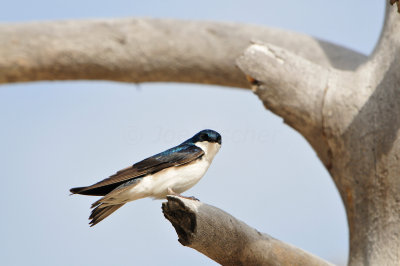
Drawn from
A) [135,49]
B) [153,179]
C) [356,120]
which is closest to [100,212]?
[153,179]

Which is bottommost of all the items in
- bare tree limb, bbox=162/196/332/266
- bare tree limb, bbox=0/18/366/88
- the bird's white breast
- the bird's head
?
bare tree limb, bbox=162/196/332/266

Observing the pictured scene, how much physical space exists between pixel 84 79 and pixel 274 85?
2.01m

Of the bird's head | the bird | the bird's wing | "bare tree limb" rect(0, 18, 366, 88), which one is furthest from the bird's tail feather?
"bare tree limb" rect(0, 18, 366, 88)

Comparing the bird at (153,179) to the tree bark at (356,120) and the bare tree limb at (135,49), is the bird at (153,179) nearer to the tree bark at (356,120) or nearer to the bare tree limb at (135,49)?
the tree bark at (356,120)

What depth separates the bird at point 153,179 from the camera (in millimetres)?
3109

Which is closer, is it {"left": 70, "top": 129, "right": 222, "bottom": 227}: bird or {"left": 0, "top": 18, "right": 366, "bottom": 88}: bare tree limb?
{"left": 70, "top": 129, "right": 222, "bottom": 227}: bird

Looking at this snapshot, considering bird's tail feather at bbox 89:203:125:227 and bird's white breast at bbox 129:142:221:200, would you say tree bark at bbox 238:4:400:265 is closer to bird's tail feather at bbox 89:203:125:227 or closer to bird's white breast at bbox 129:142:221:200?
bird's white breast at bbox 129:142:221:200

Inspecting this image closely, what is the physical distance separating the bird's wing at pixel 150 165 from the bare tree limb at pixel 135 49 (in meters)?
1.75

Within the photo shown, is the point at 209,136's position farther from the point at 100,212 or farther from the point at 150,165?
the point at 100,212

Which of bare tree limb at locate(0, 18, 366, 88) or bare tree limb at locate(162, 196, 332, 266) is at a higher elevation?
bare tree limb at locate(0, 18, 366, 88)

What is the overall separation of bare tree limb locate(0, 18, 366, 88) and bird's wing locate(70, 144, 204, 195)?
1.75 metres

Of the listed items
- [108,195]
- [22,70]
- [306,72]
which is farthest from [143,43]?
[108,195]

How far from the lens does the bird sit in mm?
3109

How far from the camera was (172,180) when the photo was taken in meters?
3.23
